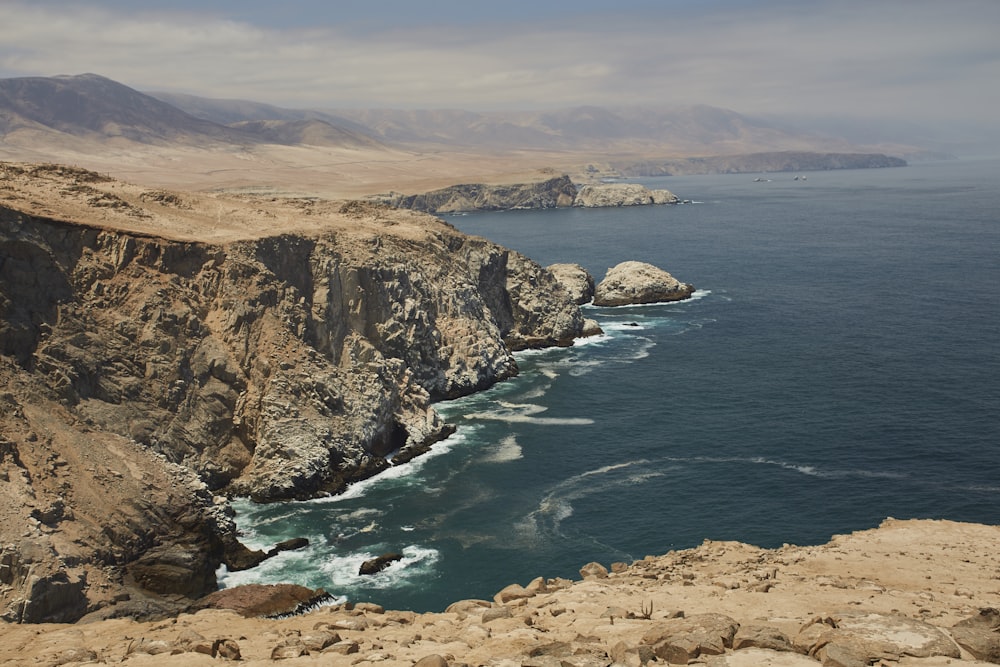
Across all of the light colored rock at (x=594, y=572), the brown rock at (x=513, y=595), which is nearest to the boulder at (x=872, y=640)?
the brown rock at (x=513, y=595)

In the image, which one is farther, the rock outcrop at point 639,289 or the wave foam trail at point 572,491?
the rock outcrop at point 639,289

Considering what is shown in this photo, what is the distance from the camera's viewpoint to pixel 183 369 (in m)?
56.5

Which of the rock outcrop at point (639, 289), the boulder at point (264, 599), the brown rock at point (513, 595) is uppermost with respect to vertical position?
the rock outcrop at point (639, 289)

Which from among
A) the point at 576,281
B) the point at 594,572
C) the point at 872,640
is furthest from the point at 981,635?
the point at 576,281

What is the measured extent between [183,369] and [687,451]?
106 feet

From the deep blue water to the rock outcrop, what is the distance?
6.76 meters

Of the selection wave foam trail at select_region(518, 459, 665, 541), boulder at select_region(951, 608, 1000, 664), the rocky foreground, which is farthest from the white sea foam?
boulder at select_region(951, 608, 1000, 664)

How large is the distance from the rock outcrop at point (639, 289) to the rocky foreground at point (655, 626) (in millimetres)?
76078

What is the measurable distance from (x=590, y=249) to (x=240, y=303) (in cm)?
10651

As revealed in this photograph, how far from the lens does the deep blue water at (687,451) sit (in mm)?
48312

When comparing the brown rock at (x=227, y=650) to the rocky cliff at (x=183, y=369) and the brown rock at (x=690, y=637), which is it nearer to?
the brown rock at (x=690, y=637)

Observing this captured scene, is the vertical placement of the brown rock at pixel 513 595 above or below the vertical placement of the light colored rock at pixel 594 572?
above

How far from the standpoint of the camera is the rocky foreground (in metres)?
23.5

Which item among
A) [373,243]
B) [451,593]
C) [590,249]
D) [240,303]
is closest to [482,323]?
[373,243]
